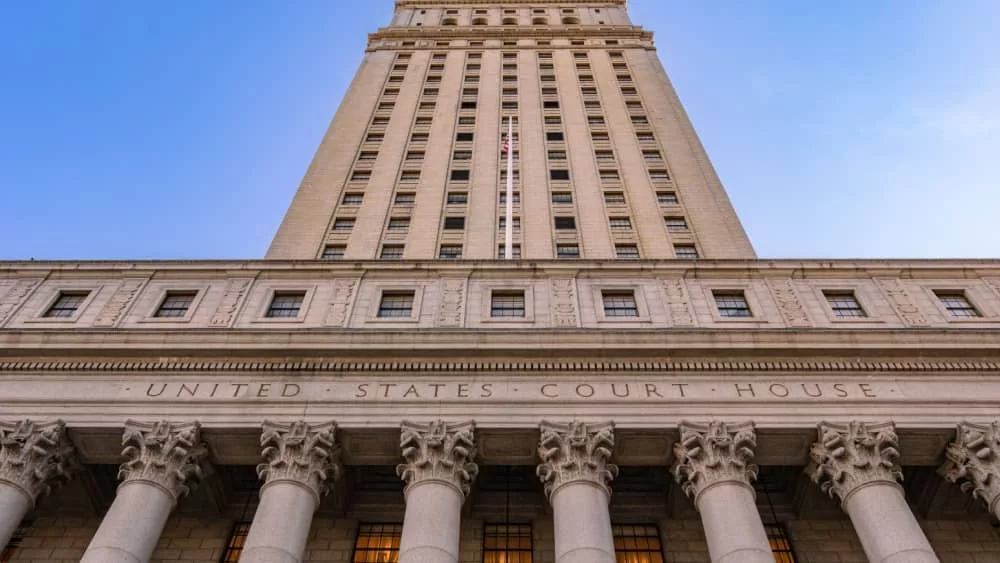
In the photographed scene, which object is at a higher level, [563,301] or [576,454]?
[563,301]

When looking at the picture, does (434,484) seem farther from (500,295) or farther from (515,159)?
(515,159)

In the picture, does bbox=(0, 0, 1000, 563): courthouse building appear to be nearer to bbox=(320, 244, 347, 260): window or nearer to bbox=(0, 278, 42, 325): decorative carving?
bbox=(0, 278, 42, 325): decorative carving

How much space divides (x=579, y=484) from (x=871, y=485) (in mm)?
7700

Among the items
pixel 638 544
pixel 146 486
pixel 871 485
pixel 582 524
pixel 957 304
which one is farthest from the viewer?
pixel 957 304

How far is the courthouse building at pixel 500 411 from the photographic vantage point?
21281mm

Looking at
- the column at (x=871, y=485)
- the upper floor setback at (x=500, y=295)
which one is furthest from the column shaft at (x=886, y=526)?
the upper floor setback at (x=500, y=295)

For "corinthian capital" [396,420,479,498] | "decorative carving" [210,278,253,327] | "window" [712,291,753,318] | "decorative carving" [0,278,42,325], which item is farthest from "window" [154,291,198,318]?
"window" [712,291,753,318]

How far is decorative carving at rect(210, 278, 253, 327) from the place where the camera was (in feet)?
86.8

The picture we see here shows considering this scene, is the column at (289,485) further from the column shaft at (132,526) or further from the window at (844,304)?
the window at (844,304)

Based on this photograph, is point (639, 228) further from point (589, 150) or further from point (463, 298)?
point (463, 298)

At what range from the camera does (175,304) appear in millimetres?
28031

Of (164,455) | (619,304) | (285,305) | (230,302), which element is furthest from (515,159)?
(164,455)

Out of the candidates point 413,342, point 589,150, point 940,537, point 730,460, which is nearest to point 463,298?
point 413,342

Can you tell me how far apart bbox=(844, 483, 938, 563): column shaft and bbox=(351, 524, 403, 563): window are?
41.9 feet
